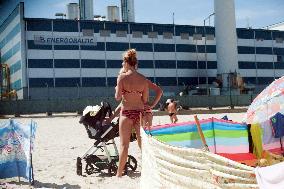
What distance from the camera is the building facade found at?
151 feet

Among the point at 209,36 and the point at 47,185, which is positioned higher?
the point at 209,36

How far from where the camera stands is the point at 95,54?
159 ft

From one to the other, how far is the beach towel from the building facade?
145 ft

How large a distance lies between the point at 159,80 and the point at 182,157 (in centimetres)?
4748

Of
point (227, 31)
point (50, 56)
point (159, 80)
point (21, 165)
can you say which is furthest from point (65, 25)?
point (21, 165)

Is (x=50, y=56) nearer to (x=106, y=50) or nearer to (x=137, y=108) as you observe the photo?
(x=106, y=50)

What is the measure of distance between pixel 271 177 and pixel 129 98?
10.8 ft

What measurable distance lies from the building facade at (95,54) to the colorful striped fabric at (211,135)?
1676 inches

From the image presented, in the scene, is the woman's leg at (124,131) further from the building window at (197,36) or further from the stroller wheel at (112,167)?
the building window at (197,36)

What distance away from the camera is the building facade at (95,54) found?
151 feet

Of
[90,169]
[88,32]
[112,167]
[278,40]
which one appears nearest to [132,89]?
[112,167]

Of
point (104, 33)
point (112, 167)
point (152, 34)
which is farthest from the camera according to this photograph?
point (152, 34)

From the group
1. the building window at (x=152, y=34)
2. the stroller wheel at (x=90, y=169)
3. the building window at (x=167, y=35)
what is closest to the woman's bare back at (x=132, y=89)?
the stroller wheel at (x=90, y=169)

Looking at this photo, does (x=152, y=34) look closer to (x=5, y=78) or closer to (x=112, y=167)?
(x=5, y=78)
